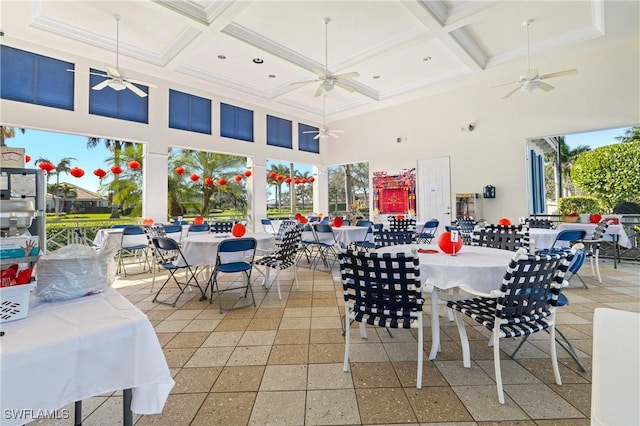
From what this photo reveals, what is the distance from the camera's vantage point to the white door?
821cm

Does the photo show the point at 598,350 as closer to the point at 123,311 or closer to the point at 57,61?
the point at 123,311

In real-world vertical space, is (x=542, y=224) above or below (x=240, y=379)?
above

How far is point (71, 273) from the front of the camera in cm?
122

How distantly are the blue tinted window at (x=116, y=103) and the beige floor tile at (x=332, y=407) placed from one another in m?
6.99

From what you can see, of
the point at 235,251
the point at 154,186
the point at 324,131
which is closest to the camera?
the point at 235,251

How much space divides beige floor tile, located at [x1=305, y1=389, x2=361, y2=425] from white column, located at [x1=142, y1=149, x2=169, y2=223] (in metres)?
6.31

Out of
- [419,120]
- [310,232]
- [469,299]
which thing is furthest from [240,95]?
[469,299]

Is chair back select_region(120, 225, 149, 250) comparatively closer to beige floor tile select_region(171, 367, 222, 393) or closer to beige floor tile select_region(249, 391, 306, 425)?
beige floor tile select_region(171, 367, 222, 393)

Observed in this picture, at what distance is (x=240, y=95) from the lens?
809 cm

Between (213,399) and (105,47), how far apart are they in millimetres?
6641

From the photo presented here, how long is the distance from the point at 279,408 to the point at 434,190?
307 inches

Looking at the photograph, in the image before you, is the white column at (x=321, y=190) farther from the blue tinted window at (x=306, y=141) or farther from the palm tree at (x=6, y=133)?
the palm tree at (x=6, y=133)

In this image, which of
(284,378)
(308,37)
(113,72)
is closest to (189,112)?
(113,72)

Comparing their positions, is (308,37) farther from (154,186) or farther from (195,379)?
(195,379)
